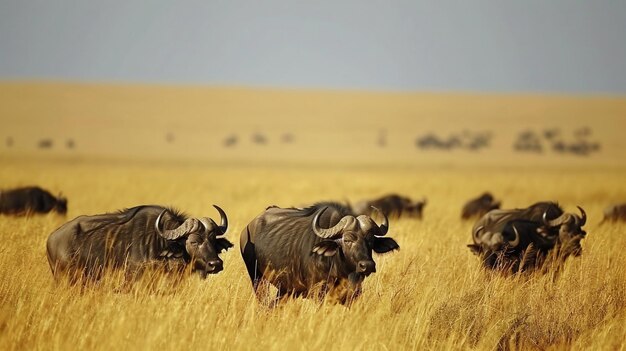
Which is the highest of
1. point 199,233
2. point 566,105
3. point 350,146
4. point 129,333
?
point 566,105

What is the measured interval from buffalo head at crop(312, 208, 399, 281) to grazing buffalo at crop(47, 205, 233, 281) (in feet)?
3.38

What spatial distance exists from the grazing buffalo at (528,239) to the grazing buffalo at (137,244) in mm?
3484

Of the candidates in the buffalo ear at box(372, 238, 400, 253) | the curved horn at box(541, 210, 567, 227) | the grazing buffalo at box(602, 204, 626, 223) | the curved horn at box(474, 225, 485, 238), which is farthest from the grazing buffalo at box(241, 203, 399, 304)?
the grazing buffalo at box(602, 204, 626, 223)

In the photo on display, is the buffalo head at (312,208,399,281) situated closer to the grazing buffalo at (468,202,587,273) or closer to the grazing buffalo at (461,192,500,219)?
the grazing buffalo at (468,202,587,273)

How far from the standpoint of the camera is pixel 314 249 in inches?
296

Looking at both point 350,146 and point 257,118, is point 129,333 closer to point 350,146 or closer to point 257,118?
point 350,146

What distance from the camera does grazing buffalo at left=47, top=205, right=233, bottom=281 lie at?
805cm

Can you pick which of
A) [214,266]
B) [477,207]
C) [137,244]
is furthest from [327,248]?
[477,207]

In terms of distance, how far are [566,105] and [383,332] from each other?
94.3 m

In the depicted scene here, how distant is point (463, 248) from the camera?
11.8 meters

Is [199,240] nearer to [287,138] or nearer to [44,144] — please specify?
[44,144]

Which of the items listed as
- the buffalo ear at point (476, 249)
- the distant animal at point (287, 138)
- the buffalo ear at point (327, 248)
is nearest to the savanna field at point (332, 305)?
the buffalo ear at point (476, 249)

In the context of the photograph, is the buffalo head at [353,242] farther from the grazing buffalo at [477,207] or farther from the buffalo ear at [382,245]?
the grazing buffalo at [477,207]

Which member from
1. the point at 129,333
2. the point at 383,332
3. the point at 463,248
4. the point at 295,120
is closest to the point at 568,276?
the point at 463,248
